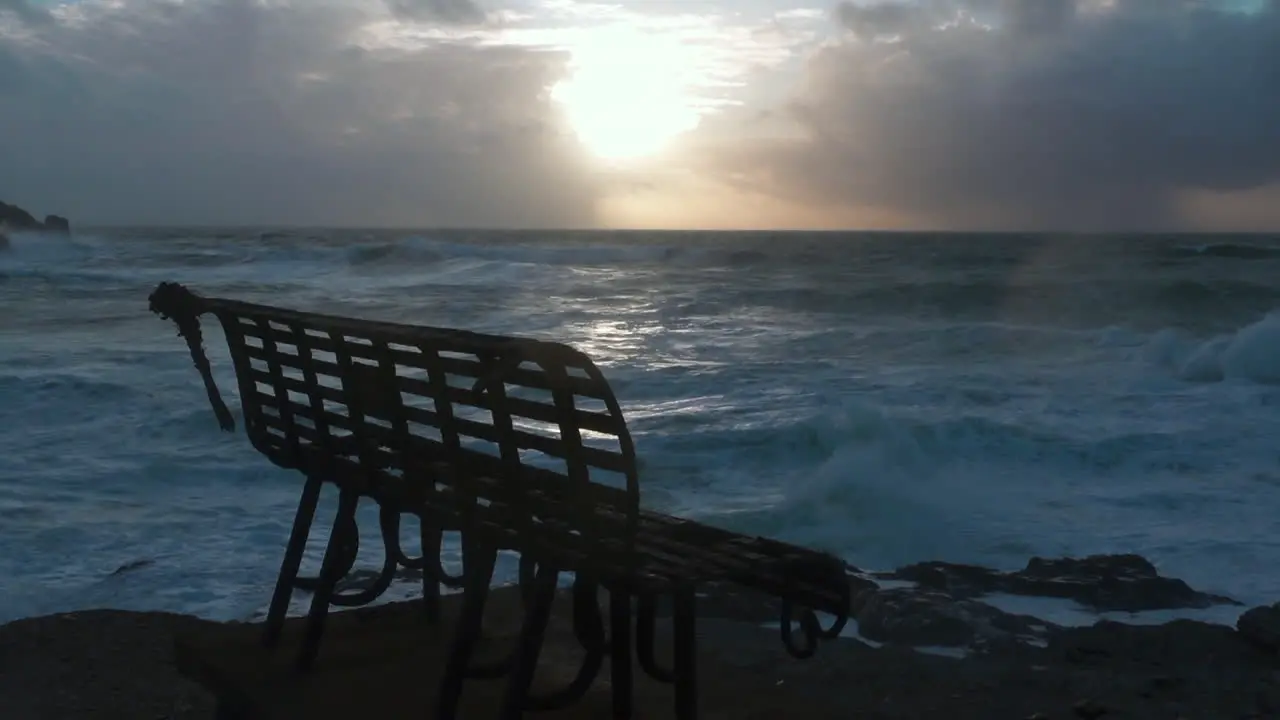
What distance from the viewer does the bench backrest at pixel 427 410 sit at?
2.87 meters

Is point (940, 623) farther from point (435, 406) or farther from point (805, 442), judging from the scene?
point (805, 442)

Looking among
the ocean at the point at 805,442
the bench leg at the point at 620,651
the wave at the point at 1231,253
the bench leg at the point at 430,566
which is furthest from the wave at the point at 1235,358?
the wave at the point at 1231,253

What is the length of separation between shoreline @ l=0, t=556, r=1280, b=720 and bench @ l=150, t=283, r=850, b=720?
103 cm

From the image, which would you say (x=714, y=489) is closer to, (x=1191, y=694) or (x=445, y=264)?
(x=1191, y=694)

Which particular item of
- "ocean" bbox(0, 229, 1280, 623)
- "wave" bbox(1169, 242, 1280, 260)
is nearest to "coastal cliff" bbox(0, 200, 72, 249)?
"ocean" bbox(0, 229, 1280, 623)

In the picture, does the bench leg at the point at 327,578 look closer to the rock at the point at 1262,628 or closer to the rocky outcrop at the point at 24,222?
the rock at the point at 1262,628

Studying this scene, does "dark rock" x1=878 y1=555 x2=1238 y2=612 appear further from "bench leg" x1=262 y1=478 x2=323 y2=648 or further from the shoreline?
"bench leg" x1=262 y1=478 x2=323 y2=648

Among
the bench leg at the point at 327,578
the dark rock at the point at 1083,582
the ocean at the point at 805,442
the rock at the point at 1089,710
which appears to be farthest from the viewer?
the ocean at the point at 805,442

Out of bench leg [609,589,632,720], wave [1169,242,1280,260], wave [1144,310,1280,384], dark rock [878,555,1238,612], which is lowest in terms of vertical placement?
dark rock [878,555,1238,612]

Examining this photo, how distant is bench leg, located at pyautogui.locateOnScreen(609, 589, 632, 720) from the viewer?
3287 mm

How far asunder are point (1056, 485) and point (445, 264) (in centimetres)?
4498

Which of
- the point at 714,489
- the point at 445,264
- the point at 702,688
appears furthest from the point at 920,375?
the point at 445,264

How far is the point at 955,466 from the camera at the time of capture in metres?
12.2

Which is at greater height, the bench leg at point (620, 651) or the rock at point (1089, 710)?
the bench leg at point (620, 651)
